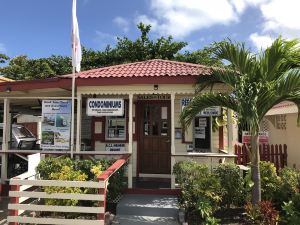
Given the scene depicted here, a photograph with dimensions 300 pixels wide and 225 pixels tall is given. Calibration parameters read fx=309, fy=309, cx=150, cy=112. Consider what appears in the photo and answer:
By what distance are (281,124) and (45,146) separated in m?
11.0

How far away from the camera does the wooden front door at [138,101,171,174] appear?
9766 millimetres

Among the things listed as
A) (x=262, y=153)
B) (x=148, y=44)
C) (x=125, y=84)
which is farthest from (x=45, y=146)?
(x=148, y=44)

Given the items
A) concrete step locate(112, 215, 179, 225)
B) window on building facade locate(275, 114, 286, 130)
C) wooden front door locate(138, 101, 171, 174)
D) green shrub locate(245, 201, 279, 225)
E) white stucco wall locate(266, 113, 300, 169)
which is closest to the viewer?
green shrub locate(245, 201, 279, 225)

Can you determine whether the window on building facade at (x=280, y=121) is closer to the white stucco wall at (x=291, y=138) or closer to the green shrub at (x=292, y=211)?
the white stucco wall at (x=291, y=138)

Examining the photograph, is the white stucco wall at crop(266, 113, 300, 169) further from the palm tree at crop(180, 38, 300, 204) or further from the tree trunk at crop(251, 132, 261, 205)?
the palm tree at crop(180, 38, 300, 204)

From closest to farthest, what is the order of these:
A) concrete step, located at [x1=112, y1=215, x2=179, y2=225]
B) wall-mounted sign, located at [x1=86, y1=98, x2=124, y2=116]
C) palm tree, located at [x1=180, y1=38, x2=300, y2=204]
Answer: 1. palm tree, located at [x1=180, y1=38, x2=300, y2=204]
2. concrete step, located at [x1=112, y1=215, x2=179, y2=225]
3. wall-mounted sign, located at [x1=86, y1=98, x2=124, y2=116]

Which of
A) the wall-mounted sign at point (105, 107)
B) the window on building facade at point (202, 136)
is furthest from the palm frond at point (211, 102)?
the window on building facade at point (202, 136)

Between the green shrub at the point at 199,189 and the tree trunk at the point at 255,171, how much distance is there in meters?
0.68

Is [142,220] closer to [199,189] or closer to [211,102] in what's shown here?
[199,189]

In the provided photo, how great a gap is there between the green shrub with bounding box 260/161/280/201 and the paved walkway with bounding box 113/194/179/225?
6.57ft

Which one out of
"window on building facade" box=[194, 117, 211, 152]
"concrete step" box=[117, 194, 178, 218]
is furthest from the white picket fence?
"window on building facade" box=[194, 117, 211, 152]

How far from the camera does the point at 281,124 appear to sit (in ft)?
48.4

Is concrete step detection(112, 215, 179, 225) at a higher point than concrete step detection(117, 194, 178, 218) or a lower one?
lower

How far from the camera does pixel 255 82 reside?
603 cm
